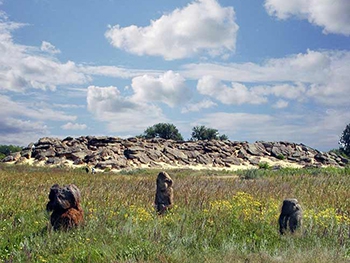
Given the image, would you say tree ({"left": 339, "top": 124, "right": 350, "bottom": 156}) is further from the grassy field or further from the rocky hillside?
the grassy field

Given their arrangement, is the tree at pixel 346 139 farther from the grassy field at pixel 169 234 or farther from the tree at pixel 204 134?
the grassy field at pixel 169 234

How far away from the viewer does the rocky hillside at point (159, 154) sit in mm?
44844

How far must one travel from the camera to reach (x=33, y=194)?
555 inches

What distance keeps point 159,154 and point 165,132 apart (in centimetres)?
3438

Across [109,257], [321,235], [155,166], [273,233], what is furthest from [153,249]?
[155,166]

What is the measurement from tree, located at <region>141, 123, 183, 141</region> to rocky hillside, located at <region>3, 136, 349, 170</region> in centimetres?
2309

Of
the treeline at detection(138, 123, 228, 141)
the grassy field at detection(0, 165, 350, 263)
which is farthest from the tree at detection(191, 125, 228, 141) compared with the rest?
the grassy field at detection(0, 165, 350, 263)

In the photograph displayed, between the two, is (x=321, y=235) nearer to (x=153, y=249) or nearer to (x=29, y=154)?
(x=153, y=249)

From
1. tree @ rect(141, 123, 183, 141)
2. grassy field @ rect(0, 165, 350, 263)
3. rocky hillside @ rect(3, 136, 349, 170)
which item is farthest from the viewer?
tree @ rect(141, 123, 183, 141)

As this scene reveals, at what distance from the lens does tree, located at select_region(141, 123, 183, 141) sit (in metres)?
82.8

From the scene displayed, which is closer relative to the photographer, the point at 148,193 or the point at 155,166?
the point at 148,193

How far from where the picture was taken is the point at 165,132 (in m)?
83.4

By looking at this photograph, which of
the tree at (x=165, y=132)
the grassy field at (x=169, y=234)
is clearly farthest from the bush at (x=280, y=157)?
the grassy field at (x=169, y=234)

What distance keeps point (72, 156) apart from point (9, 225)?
37.2 meters
